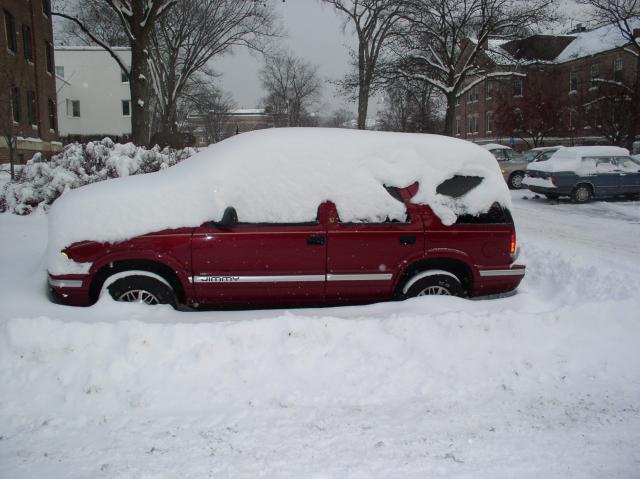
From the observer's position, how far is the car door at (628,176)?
1595 cm

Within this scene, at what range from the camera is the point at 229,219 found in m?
4.57

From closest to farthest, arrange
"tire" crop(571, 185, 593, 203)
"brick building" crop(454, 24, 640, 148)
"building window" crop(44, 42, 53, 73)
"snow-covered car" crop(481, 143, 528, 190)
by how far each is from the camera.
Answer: "tire" crop(571, 185, 593, 203) < "snow-covered car" crop(481, 143, 528, 190) < "brick building" crop(454, 24, 640, 148) < "building window" crop(44, 42, 53, 73)

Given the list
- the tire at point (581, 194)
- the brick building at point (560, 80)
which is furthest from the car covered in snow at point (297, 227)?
the brick building at point (560, 80)

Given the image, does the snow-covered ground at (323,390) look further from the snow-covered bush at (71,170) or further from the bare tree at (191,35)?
the bare tree at (191,35)

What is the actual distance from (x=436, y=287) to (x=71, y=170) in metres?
9.25

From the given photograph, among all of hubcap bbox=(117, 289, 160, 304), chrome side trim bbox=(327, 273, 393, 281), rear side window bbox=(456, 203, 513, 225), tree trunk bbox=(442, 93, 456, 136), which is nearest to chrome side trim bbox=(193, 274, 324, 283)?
chrome side trim bbox=(327, 273, 393, 281)

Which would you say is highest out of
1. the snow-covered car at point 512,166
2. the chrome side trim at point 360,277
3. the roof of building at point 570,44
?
the roof of building at point 570,44

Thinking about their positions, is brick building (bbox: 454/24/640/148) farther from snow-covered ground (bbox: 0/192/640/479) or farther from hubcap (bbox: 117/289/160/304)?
hubcap (bbox: 117/289/160/304)

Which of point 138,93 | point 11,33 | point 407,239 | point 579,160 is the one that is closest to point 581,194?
point 579,160

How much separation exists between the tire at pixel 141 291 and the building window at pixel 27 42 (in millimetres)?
26934

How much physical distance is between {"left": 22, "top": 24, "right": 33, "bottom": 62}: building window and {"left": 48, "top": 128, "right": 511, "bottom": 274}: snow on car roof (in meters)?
26.2

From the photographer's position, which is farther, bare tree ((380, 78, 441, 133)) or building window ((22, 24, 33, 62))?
bare tree ((380, 78, 441, 133))

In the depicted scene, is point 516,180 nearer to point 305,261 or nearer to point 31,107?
point 305,261

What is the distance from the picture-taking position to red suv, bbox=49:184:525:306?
15.0ft
